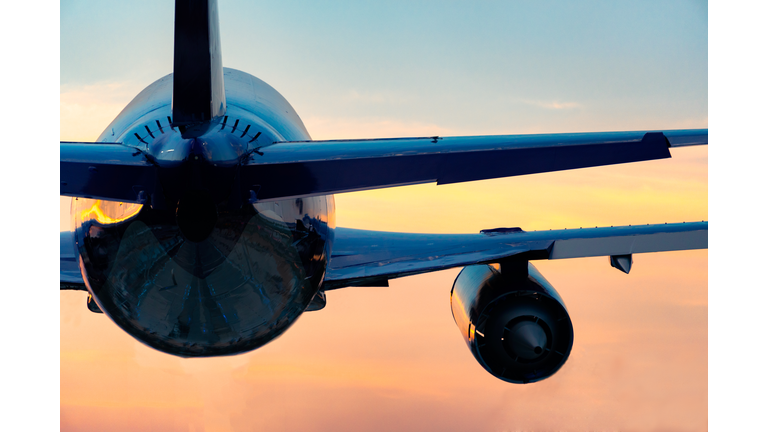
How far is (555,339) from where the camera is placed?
929cm

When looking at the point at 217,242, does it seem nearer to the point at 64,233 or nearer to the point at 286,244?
the point at 286,244

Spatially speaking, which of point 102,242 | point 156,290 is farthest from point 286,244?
point 102,242

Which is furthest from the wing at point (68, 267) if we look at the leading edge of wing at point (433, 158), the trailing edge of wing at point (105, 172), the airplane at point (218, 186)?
the leading edge of wing at point (433, 158)

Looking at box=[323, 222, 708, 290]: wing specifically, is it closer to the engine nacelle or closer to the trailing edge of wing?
the engine nacelle

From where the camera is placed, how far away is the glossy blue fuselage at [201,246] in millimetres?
4121

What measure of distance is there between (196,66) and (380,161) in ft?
4.68

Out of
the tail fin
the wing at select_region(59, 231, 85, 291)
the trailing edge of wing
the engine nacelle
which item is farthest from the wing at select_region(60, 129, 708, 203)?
the engine nacelle

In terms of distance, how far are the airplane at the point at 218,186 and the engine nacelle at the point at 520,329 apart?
445 cm

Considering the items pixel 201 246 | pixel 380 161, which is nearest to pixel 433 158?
pixel 380 161

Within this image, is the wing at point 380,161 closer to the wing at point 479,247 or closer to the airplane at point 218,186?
the airplane at point 218,186

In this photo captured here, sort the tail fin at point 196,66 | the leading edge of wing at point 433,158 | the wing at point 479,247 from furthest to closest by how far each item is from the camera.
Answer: the wing at point 479,247
the leading edge of wing at point 433,158
the tail fin at point 196,66

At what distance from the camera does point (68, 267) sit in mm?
8383

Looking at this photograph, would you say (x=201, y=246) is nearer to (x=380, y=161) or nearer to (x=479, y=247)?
(x=380, y=161)

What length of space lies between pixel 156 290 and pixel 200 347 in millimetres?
841
